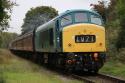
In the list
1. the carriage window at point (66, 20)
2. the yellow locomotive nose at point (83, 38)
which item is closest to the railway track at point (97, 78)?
the yellow locomotive nose at point (83, 38)

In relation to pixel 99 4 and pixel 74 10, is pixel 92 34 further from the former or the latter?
pixel 99 4

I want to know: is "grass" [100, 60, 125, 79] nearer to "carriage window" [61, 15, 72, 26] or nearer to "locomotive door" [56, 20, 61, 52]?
"locomotive door" [56, 20, 61, 52]

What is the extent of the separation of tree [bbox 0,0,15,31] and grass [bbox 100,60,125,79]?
6364 millimetres

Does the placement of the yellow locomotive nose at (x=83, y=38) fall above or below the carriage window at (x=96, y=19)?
below

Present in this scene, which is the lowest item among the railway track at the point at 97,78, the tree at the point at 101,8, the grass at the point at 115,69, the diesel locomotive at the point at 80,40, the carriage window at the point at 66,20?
the railway track at the point at 97,78

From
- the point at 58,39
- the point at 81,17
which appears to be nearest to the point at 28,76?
the point at 58,39

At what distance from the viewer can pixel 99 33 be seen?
2369cm

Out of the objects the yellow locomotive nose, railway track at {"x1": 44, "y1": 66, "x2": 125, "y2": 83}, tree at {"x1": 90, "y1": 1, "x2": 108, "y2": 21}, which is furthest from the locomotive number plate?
tree at {"x1": 90, "y1": 1, "x2": 108, "y2": 21}

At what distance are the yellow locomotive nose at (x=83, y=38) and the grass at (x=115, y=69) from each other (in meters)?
1.49

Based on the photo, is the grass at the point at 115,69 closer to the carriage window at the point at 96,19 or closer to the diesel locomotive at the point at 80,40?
the diesel locomotive at the point at 80,40

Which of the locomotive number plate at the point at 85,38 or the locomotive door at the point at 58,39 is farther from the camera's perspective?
the locomotive door at the point at 58,39

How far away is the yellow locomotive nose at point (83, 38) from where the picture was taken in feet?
76.7

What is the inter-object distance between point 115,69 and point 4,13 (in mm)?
7359

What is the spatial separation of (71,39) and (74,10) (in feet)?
5.93
